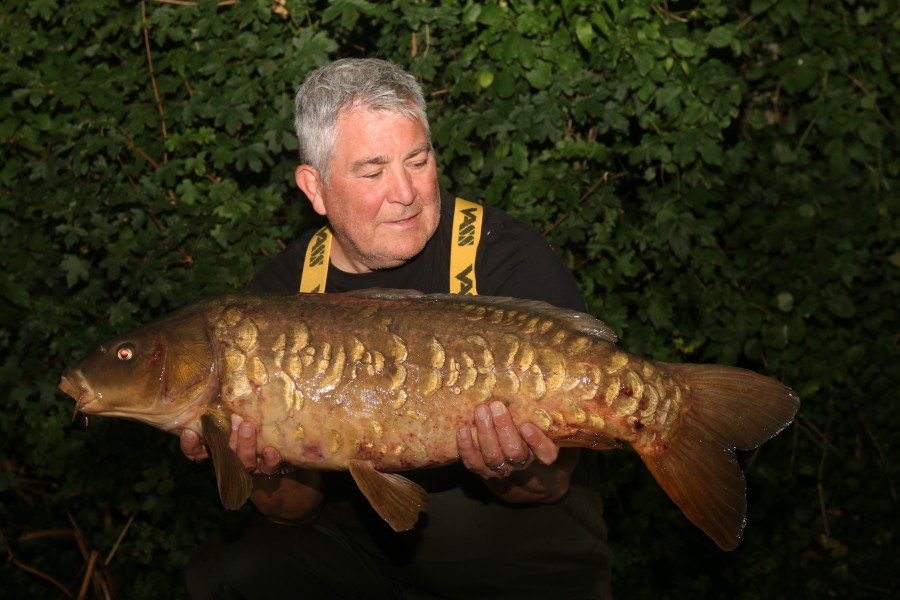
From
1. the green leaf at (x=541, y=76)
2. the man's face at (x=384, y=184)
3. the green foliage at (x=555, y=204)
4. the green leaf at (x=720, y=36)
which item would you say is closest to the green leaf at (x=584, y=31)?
the green foliage at (x=555, y=204)

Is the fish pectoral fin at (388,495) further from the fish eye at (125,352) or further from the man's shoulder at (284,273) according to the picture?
the man's shoulder at (284,273)

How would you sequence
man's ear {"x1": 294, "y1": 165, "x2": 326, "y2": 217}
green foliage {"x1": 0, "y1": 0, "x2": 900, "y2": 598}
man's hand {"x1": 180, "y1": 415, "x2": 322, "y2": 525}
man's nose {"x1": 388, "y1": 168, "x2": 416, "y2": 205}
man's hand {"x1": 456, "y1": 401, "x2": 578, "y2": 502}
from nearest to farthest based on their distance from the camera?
man's hand {"x1": 456, "y1": 401, "x2": 578, "y2": 502} → man's nose {"x1": 388, "y1": 168, "x2": 416, "y2": 205} → man's hand {"x1": 180, "y1": 415, "x2": 322, "y2": 525} → man's ear {"x1": 294, "y1": 165, "x2": 326, "y2": 217} → green foliage {"x1": 0, "y1": 0, "x2": 900, "y2": 598}

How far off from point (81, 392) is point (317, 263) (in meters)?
0.84

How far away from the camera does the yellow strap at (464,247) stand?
8.95 feet

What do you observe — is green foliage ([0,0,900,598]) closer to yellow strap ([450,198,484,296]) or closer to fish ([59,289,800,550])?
yellow strap ([450,198,484,296])

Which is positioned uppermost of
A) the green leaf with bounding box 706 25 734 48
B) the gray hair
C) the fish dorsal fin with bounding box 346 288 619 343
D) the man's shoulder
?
the gray hair

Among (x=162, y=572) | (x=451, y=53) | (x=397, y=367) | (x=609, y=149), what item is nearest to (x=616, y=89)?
(x=609, y=149)

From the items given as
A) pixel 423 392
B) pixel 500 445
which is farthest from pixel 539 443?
pixel 423 392

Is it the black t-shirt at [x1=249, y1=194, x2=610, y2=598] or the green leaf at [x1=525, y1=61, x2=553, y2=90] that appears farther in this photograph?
the green leaf at [x1=525, y1=61, x2=553, y2=90]

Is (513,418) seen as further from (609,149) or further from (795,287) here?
(795,287)

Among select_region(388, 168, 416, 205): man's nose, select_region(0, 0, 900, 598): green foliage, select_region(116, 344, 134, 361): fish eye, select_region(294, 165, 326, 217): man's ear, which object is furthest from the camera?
select_region(0, 0, 900, 598): green foliage

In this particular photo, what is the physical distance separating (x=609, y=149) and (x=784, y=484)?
67.5 inches

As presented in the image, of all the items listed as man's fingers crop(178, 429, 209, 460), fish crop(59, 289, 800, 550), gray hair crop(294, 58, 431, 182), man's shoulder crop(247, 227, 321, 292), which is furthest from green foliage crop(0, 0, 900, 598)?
fish crop(59, 289, 800, 550)

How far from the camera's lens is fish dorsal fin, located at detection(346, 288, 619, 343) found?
89.6 inches
